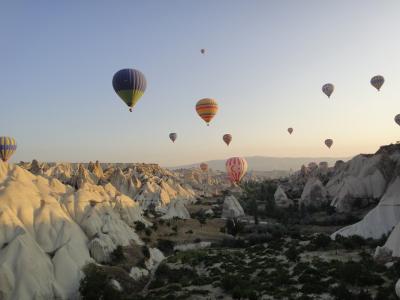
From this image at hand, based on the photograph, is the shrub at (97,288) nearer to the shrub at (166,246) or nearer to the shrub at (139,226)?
the shrub at (166,246)

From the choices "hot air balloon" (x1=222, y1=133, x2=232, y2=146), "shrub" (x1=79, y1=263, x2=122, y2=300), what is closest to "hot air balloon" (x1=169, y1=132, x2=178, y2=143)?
"hot air balloon" (x1=222, y1=133, x2=232, y2=146)

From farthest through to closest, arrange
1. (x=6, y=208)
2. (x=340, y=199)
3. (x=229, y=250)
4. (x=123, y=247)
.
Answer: (x=340, y=199) < (x=229, y=250) < (x=123, y=247) < (x=6, y=208)

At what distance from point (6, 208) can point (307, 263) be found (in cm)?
2447

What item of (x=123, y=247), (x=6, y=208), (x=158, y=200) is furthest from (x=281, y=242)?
(x=158, y=200)

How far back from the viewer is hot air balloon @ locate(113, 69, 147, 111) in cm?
5078

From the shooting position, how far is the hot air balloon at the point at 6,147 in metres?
65.6

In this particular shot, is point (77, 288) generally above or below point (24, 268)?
below

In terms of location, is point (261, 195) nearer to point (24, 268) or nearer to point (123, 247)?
point (123, 247)

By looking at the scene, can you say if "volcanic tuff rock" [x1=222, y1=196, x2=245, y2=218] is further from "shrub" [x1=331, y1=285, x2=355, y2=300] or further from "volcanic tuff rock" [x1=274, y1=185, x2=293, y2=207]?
"shrub" [x1=331, y1=285, x2=355, y2=300]

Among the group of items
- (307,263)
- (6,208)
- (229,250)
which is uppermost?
(6,208)

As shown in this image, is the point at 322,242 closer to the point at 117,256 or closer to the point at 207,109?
the point at 117,256

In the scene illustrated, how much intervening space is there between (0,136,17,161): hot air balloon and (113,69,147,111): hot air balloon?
2563 centimetres

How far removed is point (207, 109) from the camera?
69562mm

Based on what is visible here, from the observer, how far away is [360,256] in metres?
34.7
